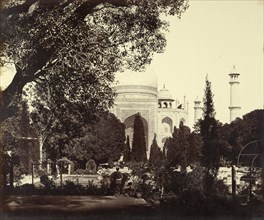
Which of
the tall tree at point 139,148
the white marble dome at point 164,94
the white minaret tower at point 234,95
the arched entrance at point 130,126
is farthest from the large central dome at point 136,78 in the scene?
the white minaret tower at point 234,95

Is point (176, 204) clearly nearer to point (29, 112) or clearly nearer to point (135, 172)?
point (135, 172)

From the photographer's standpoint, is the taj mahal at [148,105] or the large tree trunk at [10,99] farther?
the large tree trunk at [10,99]

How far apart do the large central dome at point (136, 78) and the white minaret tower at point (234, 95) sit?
0.79 metres

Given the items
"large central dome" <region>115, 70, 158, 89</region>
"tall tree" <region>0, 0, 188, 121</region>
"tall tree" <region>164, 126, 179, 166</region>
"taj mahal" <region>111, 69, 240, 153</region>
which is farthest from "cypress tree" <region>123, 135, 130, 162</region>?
"large central dome" <region>115, 70, 158, 89</region>

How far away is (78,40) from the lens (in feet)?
16.3

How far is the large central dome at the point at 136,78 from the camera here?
16.2 ft

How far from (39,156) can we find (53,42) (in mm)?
1213

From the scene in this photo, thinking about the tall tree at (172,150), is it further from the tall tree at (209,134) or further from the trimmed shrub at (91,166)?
the trimmed shrub at (91,166)

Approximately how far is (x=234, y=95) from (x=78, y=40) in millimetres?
1720

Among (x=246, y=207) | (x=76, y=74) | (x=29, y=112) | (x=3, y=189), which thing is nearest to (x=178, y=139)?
(x=246, y=207)

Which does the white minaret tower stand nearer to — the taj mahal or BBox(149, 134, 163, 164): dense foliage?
the taj mahal

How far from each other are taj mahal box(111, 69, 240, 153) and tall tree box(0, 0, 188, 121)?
0.43 feet

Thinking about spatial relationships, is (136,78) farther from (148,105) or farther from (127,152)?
(127,152)

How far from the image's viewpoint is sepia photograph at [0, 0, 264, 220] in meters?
4.73
